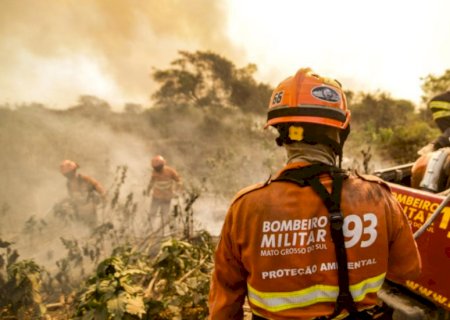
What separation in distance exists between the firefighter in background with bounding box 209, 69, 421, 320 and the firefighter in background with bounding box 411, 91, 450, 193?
1.45 meters

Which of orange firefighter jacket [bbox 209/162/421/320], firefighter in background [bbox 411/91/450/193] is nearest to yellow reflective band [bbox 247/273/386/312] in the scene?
orange firefighter jacket [bbox 209/162/421/320]

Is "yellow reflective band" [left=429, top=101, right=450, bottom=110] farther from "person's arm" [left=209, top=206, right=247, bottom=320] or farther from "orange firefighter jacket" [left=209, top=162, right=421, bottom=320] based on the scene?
"person's arm" [left=209, top=206, right=247, bottom=320]

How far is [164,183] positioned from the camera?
7.95 m

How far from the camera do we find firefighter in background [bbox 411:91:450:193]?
2.77 meters

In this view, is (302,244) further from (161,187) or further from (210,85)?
(210,85)

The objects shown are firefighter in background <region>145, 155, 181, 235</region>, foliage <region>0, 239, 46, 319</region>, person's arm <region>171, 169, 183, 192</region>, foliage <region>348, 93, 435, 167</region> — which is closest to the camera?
foliage <region>0, 239, 46, 319</region>

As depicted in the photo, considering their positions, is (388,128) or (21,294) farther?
Answer: (388,128)

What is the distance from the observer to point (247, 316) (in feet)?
11.7

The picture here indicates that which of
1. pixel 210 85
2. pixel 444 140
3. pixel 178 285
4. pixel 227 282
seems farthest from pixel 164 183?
pixel 210 85

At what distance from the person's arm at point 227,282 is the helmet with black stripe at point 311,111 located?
0.49 meters

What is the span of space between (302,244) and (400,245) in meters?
0.56

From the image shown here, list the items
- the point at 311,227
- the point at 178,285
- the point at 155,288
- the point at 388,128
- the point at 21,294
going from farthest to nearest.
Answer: the point at 388,128 < the point at 155,288 < the point at 178,285 < the point at 21,294 < the point at 311,227

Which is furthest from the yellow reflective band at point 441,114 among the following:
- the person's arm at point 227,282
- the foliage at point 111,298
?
the foliage at point 111,298

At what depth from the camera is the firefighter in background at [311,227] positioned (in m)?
1.41
